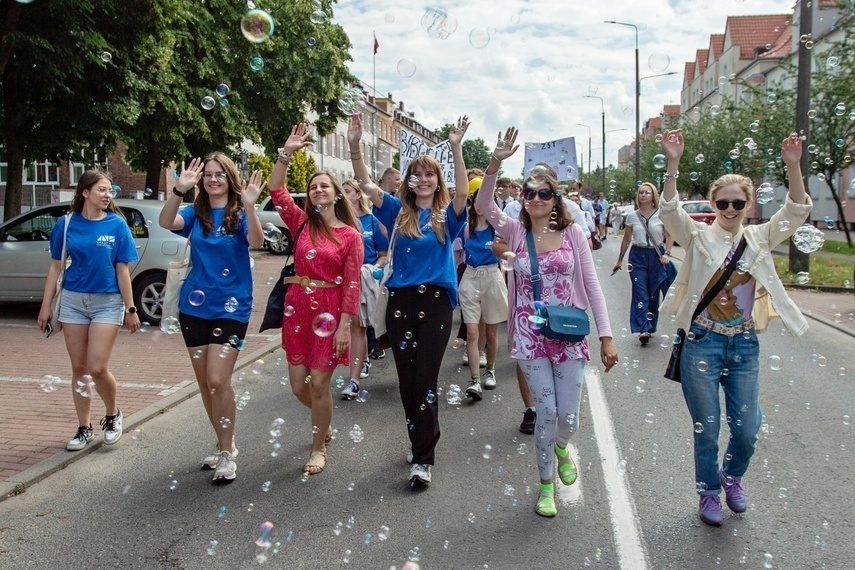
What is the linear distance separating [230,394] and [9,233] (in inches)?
301

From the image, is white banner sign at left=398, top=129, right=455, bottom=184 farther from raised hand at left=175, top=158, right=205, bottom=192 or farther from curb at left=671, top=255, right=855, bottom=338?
raised hand at left=175, top=158, right=205, bottom=192

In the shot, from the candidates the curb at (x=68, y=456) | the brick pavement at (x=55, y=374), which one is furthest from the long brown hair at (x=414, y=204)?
the brick pavement at (x=55, y=374)

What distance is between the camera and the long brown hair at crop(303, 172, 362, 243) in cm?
476

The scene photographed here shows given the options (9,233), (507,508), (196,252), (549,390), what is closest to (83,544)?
(196,252)

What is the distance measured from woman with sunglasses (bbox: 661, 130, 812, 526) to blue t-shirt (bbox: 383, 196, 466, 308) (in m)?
1.25

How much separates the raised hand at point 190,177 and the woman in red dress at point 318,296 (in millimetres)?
486

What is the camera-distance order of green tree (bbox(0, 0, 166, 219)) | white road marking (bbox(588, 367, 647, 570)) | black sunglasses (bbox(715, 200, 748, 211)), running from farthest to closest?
1. green tree (bbox(0, 0, 166, 219))
2. black sunglasses (bbox(715, 200, 748, 211))
3. white road marking (bbox(588, 367, 647, 570))

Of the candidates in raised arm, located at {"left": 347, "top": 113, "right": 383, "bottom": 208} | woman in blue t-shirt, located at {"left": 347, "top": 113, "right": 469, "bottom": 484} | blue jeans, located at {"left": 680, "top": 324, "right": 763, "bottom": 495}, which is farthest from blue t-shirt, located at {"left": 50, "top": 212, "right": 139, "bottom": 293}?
blue jeans, located at {"left": 680, "top": 324, "right": 763, "bottom": 495}

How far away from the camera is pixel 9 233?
10.7 metres

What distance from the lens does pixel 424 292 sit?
4641mm

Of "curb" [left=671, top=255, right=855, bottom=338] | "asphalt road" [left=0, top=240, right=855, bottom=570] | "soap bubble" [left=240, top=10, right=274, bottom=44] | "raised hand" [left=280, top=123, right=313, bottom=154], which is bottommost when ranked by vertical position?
"asphalt road" [left=0, top=240, right=855, bottom=570]

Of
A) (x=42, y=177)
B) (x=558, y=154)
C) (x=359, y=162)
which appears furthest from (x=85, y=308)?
(x=42, y=177)

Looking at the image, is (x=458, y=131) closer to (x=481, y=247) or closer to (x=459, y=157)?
(x=459, y=157)

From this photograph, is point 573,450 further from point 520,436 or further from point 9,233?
point 9,233
